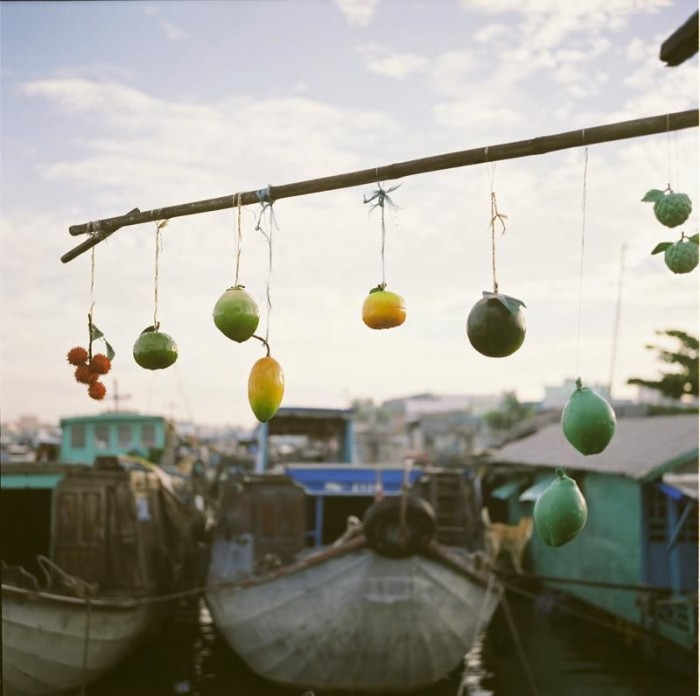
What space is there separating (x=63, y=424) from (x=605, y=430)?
52.3 feet

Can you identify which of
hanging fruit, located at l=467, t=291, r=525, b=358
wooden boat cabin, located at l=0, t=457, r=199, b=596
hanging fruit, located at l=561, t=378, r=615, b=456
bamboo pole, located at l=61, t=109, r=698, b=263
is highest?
bamboo pole, located at l=61, t=109, r=698, b=263

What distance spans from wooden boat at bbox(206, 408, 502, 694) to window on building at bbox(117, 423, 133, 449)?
6.97 meters

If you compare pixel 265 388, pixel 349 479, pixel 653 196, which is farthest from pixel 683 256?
pixel 349 479

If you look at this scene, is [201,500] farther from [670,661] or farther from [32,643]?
[670,661]

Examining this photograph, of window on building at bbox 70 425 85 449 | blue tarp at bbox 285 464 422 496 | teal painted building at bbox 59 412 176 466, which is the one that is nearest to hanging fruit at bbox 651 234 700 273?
blue tarp at bbox 285 464 422 496

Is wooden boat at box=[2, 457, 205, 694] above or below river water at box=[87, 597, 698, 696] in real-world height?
above

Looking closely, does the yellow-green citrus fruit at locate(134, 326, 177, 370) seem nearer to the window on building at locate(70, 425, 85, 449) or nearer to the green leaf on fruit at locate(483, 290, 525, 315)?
the green leaf on fruit at locate(483, 290, 525, 315)

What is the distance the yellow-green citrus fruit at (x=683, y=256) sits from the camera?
8.63 ft

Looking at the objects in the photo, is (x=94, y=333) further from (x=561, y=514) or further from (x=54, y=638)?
(x=54, y=638)

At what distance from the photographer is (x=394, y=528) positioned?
8.92m

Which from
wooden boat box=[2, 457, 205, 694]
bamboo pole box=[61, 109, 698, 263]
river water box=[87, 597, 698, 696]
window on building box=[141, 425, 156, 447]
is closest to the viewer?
bamboo pole box=[61, 109, 698, 263]

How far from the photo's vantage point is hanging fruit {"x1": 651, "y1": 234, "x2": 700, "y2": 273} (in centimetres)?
263

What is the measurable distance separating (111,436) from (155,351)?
1449 centimetres

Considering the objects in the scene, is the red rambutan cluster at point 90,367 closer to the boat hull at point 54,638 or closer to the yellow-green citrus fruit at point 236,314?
the yellow-green citrus fruit at point 236,314
